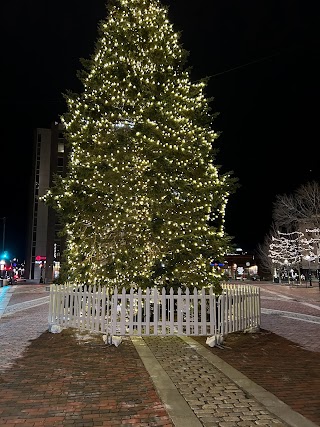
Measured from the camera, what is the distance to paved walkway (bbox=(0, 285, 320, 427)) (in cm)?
462

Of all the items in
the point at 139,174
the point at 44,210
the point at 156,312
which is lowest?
the point at 156,312

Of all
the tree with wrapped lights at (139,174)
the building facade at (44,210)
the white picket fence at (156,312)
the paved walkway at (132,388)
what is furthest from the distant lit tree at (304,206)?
the building facade at (44,210)

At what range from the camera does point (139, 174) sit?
11062mm

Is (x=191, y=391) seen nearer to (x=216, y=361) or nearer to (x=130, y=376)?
(x=130, y=376)

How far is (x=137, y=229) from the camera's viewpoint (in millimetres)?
10734

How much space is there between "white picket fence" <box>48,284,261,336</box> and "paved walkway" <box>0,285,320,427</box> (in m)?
0.36

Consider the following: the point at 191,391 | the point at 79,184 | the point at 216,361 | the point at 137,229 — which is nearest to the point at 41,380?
the point at 191,391

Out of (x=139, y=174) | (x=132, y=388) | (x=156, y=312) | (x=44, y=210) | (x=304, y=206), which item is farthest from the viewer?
(x=44, y=210)

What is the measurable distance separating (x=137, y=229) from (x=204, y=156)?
3.03 meters

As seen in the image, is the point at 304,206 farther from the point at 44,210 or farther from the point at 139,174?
the point at 44,210

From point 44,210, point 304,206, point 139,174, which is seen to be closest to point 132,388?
point 139,174

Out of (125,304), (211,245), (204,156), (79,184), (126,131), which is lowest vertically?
(125,304)

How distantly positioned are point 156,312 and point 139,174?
386cm

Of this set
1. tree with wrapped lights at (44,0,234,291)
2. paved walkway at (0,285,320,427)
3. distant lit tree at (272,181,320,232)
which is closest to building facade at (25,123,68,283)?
distant lit tree at (272,181,320,232)
